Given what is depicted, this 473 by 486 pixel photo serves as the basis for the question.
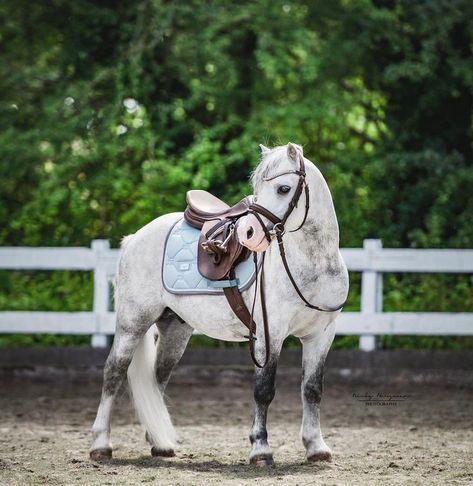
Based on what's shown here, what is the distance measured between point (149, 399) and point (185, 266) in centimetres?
84

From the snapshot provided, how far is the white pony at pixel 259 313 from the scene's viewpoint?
16.4ft

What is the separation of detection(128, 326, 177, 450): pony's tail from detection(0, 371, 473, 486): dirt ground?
136 mm

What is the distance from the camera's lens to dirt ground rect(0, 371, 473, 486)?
4.89 meters

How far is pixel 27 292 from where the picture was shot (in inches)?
433

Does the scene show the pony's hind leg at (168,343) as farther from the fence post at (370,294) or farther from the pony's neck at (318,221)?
the fence post at (370,294)

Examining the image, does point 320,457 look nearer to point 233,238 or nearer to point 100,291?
point 233,238

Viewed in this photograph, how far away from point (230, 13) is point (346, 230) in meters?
2.96

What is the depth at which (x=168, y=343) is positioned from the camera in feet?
19.3

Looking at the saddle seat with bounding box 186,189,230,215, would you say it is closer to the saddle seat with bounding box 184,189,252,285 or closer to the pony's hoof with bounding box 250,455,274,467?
the saddle seat with bounding box 184,189,252,285

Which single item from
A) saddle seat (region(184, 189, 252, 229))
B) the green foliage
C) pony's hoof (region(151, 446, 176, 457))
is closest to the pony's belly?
saddle seat (region(184, 189, 252, 229))

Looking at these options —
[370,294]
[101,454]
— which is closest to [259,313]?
[101,454]

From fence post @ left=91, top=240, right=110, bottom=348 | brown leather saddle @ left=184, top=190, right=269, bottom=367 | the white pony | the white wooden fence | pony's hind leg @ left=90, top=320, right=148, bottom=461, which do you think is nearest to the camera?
the white pony

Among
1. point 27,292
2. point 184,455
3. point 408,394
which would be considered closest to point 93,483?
point 184,455

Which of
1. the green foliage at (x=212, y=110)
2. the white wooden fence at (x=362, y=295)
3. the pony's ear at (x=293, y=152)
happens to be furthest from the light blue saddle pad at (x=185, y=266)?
the green foliage at (x=212, y=110)
